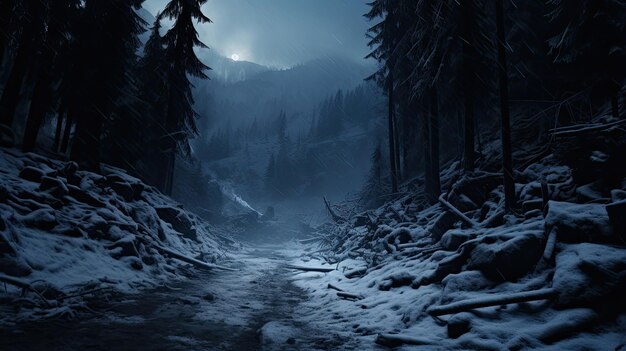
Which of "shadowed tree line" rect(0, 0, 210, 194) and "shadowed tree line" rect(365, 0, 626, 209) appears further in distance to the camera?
"shadowed tree line" rect(0, 0, 210, 194)

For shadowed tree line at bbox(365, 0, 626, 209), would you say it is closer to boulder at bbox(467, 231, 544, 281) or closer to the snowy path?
boulder at bbox(467, 231, 544, 281)

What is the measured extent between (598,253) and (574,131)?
4.43 meters

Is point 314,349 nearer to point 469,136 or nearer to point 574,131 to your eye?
point 574,131

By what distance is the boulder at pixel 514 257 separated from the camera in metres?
5.82

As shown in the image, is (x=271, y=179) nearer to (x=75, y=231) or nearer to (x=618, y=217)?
(x=75, y=231)

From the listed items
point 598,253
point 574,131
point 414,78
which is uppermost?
point 414,78

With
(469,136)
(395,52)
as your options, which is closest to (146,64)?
(395,52)

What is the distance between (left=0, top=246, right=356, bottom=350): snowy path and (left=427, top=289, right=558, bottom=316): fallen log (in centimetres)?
178

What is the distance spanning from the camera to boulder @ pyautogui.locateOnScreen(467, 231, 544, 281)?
19.1ft

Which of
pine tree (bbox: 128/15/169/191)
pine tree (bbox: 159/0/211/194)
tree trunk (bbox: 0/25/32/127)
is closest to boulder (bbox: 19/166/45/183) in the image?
tree trunk (bbox: 0/25/32/127)

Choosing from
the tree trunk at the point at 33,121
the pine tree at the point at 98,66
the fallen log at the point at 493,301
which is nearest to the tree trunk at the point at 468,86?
the fallen log at the point at 493,301

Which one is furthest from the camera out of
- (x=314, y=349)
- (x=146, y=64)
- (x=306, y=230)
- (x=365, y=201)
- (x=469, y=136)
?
(x=306, y=230)

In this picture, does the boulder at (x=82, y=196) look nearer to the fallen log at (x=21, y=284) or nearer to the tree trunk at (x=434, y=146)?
the fallen log at (x=21, y=284)

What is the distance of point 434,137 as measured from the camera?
1614cm
